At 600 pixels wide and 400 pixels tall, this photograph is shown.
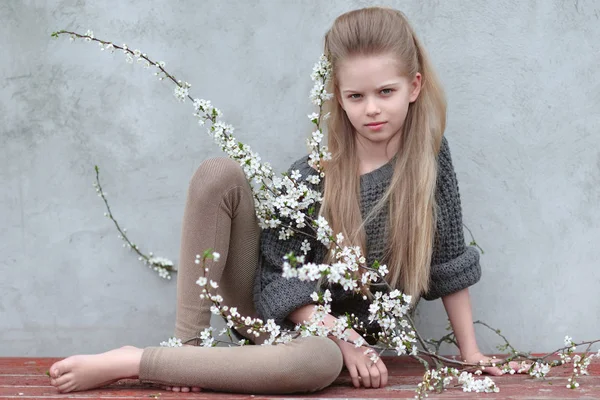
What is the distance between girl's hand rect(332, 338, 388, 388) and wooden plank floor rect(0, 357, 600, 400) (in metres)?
0.02

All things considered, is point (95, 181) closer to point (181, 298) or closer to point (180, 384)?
point (181, 298)

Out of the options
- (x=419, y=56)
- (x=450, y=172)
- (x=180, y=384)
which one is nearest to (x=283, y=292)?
(x=180, y=384)

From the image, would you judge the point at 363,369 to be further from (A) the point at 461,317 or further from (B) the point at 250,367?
(A) the point at 461,317

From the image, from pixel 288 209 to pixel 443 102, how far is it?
61 centimetres

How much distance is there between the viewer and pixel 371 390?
211cm

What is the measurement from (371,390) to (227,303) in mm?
580

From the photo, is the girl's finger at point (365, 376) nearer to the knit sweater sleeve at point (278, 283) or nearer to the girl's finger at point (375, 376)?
the girl's finger at point (375, 376)

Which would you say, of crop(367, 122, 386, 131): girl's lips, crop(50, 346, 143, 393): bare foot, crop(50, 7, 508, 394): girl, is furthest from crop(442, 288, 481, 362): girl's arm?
crop(50, 346, 143, 393): bare foot

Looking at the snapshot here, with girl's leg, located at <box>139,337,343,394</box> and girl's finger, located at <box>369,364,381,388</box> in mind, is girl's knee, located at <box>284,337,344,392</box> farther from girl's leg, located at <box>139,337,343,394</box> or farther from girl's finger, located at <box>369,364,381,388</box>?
girl's finger, located at <box>369,364,381,388</box>

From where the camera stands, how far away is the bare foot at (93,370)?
79.3 inches

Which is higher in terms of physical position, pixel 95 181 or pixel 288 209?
pixel 95 181

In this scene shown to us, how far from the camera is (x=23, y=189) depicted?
280 cm

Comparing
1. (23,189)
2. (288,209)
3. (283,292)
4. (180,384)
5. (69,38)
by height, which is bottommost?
(180,384)

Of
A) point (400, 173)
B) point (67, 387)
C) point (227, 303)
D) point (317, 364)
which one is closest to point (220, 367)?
point (317, 364)
